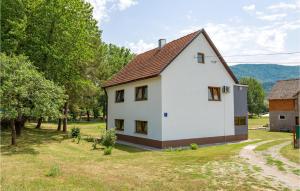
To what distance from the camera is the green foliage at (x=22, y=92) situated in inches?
705

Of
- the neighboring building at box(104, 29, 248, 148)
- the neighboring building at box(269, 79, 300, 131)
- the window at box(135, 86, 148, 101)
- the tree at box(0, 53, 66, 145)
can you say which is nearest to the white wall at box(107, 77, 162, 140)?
the neighboring building at box(104, 29, 248, 148)

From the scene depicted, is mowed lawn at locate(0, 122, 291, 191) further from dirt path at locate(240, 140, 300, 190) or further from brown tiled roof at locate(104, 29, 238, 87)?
brown tiled roof at locate(104, 29, 238, 87)

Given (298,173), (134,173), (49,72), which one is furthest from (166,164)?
(49,72)

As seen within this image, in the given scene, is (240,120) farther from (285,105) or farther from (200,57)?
(285,105)

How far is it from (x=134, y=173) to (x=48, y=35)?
63.9ft

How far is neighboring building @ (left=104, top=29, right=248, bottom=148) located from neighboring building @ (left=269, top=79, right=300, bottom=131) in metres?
17.6

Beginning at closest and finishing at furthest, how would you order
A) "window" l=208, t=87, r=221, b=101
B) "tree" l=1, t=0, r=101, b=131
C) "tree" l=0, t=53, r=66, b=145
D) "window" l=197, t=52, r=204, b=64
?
"tree" l=0, t=53, r=66, b=145, "window" l=197, t=52, r=204, b=64, "window" l=208, t=87, r=221, b=101, "tree" l=1, t=0, r=101, b=131

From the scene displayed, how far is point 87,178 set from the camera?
37.8 ft

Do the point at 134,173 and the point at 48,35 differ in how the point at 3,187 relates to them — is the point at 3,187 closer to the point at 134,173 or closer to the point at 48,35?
the point at 134,173

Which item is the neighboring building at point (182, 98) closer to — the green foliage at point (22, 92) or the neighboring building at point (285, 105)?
the green foliage at point (22, 92)

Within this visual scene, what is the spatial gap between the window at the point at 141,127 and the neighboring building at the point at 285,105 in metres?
26.4

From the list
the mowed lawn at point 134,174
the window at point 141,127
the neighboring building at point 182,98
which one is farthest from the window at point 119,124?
the mowed lawn at point 134,174

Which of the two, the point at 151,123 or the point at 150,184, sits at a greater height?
the point at 151,123

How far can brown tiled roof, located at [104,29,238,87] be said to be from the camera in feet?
79.0
